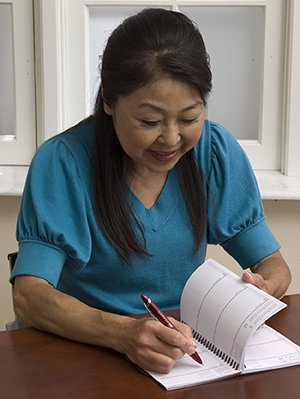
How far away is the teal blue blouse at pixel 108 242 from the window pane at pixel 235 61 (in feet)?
2.79

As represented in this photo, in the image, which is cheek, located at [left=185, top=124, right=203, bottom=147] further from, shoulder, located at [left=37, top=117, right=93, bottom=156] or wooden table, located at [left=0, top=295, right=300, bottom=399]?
wooden table, located at [left=0, top=295, right=300, bottom=399]

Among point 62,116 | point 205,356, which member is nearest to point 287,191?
point 62,116

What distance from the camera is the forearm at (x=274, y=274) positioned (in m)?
1.14

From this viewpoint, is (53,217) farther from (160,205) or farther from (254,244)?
(254,244)

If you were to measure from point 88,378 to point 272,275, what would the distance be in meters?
0.56

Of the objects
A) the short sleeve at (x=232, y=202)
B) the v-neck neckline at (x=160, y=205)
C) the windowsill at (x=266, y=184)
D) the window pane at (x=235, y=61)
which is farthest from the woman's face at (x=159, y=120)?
the window pane at (x=235, y=61)

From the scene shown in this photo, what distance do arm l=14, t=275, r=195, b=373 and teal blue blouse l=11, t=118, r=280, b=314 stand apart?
0.06m

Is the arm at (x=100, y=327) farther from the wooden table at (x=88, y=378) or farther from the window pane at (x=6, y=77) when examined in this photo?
the window pane at (x=6, y=77)

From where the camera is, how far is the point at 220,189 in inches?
52.1

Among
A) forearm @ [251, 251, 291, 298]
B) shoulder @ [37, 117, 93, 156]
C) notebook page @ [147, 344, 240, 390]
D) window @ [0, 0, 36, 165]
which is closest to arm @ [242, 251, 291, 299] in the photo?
forearm @ [251, 251, 291, 298]

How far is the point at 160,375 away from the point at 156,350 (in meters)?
0.04

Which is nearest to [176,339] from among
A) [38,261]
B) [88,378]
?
[88,378]

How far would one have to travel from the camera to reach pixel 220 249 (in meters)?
2.04

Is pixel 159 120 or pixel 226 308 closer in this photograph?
pixel 226 308
